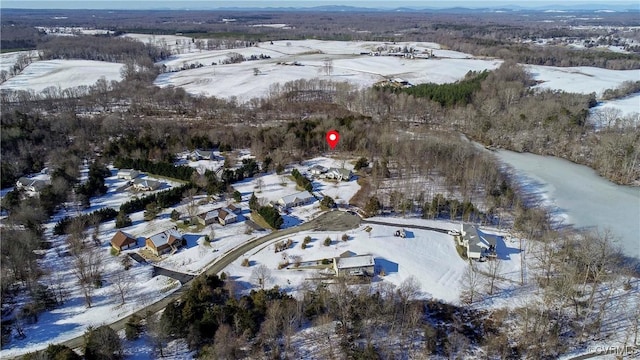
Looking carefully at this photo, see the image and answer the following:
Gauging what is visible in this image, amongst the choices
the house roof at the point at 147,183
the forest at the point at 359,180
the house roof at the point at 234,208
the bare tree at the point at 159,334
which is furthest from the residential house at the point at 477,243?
the house roof at the point at 147,183

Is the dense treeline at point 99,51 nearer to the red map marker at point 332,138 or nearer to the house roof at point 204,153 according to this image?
the house roof at point 204,153

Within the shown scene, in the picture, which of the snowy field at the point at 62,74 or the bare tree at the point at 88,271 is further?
the snowy field at the point at 62,74

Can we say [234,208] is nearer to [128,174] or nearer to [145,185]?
[145,185]

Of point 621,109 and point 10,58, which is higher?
point 10,58

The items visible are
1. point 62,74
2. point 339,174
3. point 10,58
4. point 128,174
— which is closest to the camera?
point 128,174

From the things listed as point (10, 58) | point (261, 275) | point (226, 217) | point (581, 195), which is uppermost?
point (10, 58)

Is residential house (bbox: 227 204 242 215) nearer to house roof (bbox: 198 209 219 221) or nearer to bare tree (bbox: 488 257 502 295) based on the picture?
house roof (bbox: 198 209 219 221)

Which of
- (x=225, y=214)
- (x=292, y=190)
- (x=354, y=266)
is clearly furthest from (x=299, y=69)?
(x=354, y=266)
